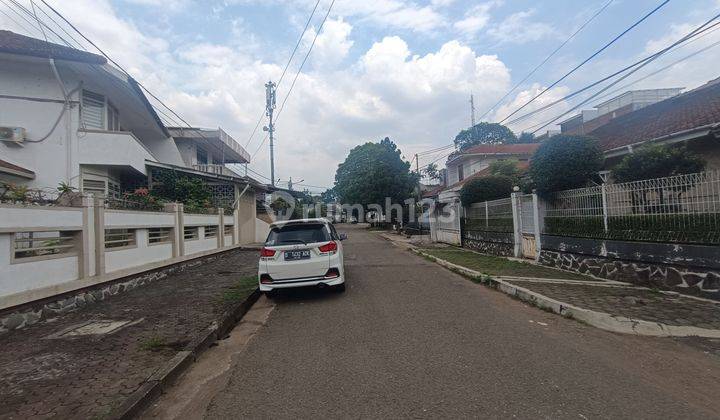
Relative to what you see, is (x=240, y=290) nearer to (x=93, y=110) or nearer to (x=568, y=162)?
(x=568, y=162)

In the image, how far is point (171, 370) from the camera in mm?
4293

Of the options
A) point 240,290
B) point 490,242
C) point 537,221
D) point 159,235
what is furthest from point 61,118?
point 490,242

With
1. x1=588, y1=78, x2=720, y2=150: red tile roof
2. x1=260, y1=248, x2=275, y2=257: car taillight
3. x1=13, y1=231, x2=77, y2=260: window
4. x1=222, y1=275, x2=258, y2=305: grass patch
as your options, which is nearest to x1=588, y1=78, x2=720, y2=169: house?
x1=588, y1=78, x2=720, y2=150: red tile roof

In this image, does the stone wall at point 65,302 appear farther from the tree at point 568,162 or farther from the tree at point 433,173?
the tree at point 433,173

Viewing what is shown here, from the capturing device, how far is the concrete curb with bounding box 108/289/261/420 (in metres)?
3.50

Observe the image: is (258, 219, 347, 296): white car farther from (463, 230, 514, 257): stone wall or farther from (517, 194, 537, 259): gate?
(463, 230, 514, 257): stone wall

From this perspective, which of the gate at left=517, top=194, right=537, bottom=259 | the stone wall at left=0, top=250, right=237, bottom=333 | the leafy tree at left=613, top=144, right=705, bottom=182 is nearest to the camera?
the stone wall at left=0, top=250, right=237, bottom=333

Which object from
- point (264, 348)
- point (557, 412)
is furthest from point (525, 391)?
point (264, 348)

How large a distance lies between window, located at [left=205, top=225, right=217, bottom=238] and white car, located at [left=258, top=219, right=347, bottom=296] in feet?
28.1

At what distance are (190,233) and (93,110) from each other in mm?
4968

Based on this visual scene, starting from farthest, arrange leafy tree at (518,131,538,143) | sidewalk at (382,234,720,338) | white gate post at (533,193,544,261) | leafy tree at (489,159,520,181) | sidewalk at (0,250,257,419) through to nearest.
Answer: leafy tree at (518,131,538,143) → leafy tree at (489,159,520,181) → white gate post at (533,193,544,261) → sidewalk at (382,234,720,338) → sidewalk at (0,250,257,419)

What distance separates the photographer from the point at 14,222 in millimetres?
6129

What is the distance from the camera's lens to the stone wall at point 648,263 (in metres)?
6.99

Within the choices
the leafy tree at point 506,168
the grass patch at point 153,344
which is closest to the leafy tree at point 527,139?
the leafy tree at point 506,168
